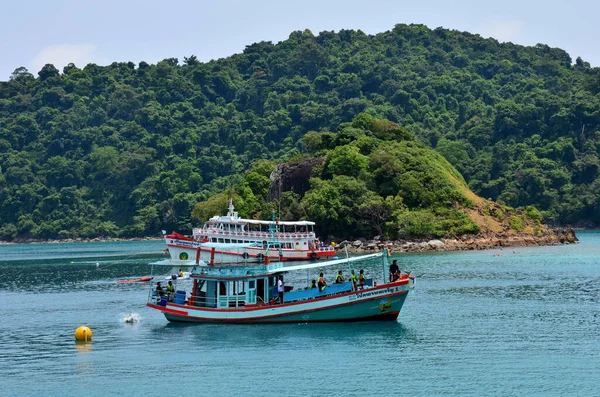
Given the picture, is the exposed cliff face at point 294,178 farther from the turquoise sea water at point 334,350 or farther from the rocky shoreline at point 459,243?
the turquoise sea water at point 334,350

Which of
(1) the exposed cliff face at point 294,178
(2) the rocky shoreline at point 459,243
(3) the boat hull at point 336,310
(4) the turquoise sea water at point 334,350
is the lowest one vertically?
(4) the turquoise sea water at point 334,350

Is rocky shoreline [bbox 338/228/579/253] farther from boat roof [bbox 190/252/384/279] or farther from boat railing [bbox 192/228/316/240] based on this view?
boat roof [bbox 190/252/384/279]

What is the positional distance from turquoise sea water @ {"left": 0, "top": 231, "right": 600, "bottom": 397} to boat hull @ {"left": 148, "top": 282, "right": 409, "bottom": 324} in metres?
0.64

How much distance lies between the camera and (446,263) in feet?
304

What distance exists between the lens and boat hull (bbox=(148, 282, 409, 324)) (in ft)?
167

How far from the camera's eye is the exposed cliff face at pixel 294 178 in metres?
138

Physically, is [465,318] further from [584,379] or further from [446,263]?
[446,263]

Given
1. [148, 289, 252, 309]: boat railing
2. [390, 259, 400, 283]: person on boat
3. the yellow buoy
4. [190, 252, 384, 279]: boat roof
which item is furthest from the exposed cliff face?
the yellow buoy

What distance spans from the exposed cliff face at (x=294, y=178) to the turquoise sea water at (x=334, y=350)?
222 feet

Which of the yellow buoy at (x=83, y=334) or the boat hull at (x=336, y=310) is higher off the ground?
the boat hull at (x=336, y=310)

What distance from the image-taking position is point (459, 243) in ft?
381

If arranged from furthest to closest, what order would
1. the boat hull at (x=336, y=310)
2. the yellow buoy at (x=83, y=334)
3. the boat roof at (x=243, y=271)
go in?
the boat roof at (x=243, y=271) → the boat hull at (x=336, y=310) → the yellow buoy at (x=83, y=334)

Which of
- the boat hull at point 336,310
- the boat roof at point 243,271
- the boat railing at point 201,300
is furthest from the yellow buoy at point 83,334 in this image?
the boat hull at point 336,310

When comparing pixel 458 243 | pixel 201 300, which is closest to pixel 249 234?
pixel 458 243
